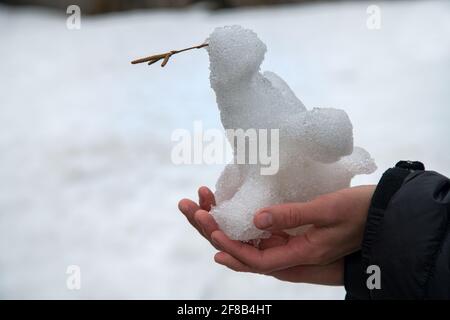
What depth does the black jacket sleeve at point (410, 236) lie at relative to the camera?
2.25ft

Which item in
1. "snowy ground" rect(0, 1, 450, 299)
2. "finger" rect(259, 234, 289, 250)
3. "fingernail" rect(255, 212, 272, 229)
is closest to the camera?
"fingernail" rect(255, 212, 272, 229)

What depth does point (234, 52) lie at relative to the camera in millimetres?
708

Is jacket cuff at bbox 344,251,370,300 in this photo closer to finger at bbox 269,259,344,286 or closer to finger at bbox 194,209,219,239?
finger at bbox 269,259,344,286

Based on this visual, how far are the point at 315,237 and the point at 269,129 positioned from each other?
0.15m

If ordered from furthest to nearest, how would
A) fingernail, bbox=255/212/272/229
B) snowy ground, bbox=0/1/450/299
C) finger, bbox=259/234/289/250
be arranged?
snowy ground, bbox=0/1/450/299 → finger, bbox=259/234/289/250 → fingernail, bbox=255/212/272/229

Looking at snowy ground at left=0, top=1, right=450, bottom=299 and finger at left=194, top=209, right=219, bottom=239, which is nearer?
finger at left=194, top=209, right=219, bottom=239

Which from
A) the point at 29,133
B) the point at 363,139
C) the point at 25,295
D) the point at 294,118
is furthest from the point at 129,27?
the point at 294,118

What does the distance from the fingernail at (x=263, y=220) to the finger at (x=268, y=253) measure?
69 mm

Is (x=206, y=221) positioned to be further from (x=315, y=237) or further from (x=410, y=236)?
(x=410, y=236)

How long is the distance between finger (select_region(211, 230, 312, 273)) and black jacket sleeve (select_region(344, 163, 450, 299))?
0.25 feet

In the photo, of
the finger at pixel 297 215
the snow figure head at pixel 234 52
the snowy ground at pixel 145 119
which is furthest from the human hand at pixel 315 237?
the snowy ground at pixel 145 119

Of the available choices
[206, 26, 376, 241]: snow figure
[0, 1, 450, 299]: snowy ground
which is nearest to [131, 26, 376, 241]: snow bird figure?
[206, 26, 376, 241]: snow figure

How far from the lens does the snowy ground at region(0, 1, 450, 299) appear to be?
4.66 ft

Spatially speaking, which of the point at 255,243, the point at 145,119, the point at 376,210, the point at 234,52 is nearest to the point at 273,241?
the point at 255,243
